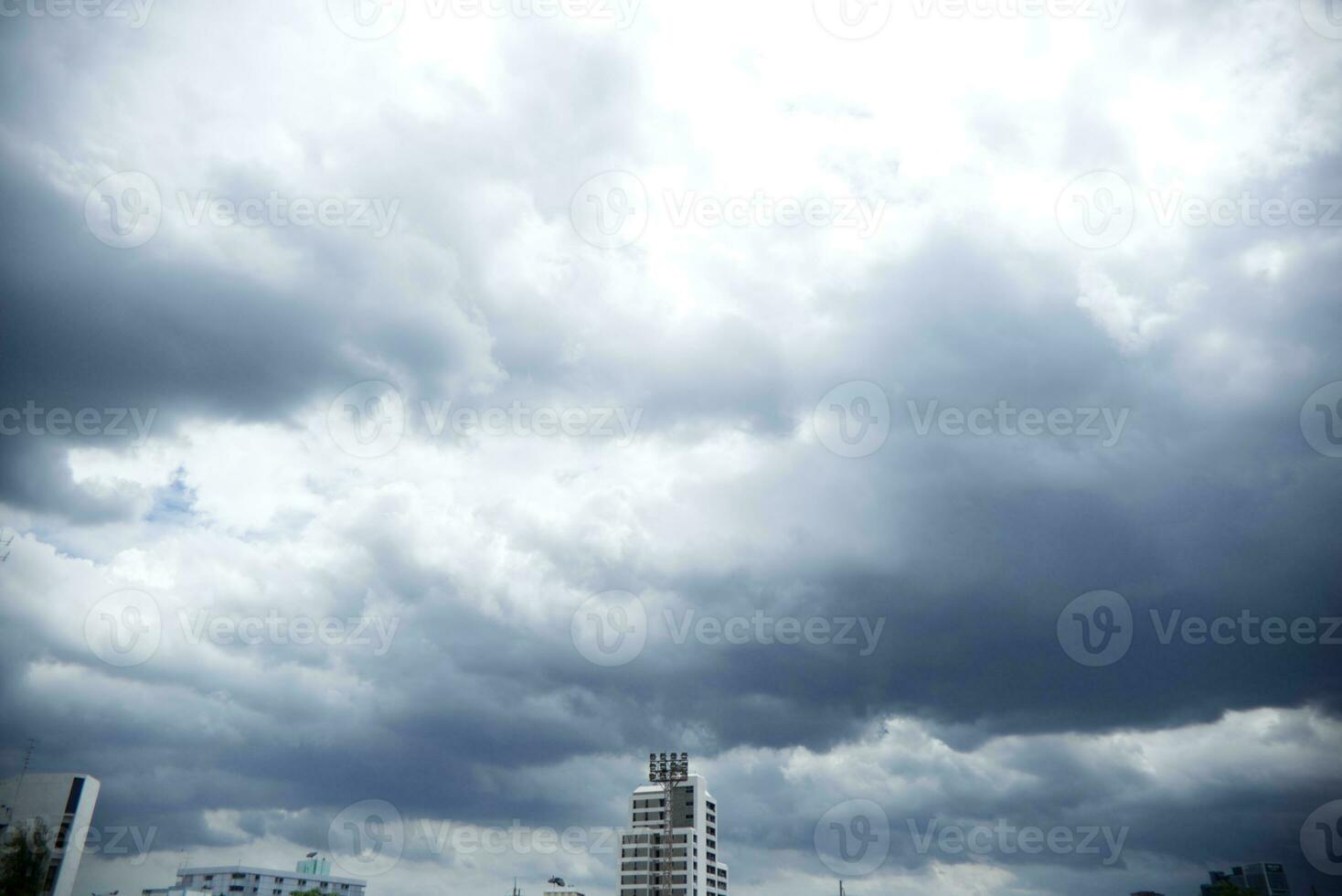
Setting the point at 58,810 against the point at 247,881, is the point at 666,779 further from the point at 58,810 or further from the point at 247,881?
the point at 247,881

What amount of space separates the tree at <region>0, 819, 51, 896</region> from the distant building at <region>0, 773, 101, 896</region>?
36540 millimetres

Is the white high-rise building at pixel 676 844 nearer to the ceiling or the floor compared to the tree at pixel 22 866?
nearer to the ceiling

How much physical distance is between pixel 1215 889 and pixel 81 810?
14070 centimetres

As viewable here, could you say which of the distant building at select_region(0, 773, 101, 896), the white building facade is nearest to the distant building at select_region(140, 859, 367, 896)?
the white building facade

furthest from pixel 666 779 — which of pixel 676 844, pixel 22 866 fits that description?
pixel 22 866

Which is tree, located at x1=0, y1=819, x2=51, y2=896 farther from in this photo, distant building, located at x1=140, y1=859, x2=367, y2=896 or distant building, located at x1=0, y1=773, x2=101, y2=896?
distant building, located at x1=140, y1=859, x2=367, y2=896

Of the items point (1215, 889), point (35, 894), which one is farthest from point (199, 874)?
point (1215, 889)


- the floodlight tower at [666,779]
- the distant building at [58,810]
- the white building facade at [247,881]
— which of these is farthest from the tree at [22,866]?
the white building facade at [247,881]

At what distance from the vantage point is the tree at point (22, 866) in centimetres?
7712

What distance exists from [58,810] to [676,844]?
88663 mm

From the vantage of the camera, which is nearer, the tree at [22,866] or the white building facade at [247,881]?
the tree at [22,866]

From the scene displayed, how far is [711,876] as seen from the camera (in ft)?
479

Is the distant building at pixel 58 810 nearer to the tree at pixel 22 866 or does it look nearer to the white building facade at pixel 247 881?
the tree at pixel 22 866

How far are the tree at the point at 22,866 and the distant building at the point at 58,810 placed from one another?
120 ft
